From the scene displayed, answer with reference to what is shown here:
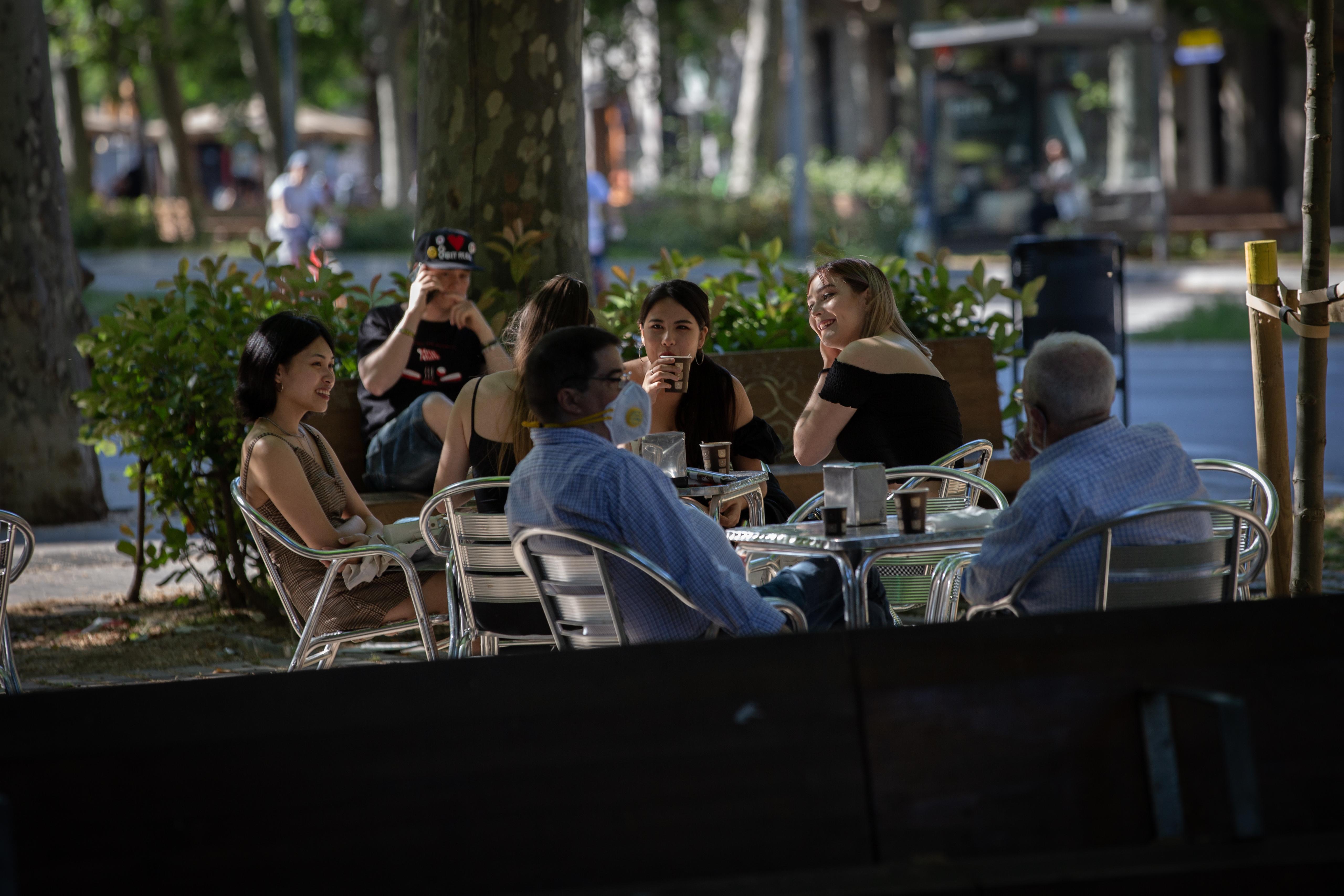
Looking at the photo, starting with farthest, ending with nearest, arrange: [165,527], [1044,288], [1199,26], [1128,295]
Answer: [1199,26], [1128,295], [1044,288], [165,527]

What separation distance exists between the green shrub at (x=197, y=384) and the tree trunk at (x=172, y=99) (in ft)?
77.2

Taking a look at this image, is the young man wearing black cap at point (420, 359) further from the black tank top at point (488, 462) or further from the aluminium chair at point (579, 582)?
the aluminium chair at point (579, 582)

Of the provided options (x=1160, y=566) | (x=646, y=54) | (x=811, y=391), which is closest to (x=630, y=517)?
(x=1160, y=566)

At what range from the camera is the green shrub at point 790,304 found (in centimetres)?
714

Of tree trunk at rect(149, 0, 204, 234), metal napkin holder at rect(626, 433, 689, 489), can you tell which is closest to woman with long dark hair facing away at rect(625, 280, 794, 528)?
metal napkin holder at rect(626, 433, 689, 489)

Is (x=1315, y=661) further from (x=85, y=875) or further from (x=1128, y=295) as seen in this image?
(x=1128, y=295)

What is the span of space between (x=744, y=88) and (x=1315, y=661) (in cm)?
2605

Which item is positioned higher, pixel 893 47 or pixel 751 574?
pixel 893 47

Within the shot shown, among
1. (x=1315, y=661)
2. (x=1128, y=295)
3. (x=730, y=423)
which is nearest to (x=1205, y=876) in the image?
(x=1315, y=661)

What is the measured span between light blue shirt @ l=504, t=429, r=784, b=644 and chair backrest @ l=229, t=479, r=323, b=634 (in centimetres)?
117

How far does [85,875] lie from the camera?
2514 millimetres

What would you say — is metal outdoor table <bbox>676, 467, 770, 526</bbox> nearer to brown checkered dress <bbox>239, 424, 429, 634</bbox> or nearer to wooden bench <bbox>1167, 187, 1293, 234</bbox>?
brown checkered dress <bbox>239, 424, 429, 634</bbox>

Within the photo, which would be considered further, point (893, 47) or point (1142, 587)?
point (893, 47)

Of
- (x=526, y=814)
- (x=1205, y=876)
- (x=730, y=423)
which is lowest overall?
(x=1205, y=876)
